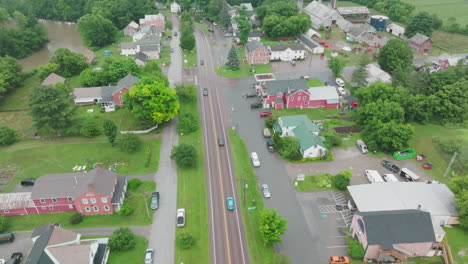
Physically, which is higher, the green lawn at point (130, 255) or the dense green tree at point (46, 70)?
the dense green tree at point (46, 70)

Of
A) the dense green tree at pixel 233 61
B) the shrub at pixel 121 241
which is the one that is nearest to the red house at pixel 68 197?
the shrub at pixel 121 241

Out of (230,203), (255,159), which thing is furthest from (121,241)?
(255,159)

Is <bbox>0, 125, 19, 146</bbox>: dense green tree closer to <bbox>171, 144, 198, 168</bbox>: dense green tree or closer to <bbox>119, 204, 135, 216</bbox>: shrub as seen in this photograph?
<bbox>119, 204, 135, 216</bbox>: shrub

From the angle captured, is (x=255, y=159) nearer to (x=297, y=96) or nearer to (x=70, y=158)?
(x=297, y=96)

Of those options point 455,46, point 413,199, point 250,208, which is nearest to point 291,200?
point 250,208

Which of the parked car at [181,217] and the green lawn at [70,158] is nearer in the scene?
the parked car at [181,217]

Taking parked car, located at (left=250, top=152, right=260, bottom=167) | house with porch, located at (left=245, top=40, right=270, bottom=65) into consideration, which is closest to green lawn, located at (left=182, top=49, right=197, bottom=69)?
house with porch, located at (left=245, top=40, right=270, bottom=65)

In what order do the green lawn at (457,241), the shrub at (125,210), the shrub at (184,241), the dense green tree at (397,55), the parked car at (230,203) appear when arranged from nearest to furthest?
the green lawn at (457,241)
the shrub at (184,241)
the shrub at (125,210)
the parked car at (230,203)
the dense green tree at (397,55)

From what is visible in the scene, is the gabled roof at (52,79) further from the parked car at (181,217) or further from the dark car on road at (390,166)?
the dark car on road at (390,166)
